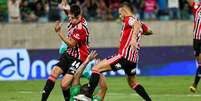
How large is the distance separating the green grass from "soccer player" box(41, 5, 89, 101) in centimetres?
222

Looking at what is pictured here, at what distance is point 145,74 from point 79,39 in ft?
34.2

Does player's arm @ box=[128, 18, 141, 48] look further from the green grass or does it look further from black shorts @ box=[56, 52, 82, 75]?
the green grass

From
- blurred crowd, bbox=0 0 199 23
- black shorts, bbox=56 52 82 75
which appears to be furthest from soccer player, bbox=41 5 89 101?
blurred crowd, bbox=0 0 199 23

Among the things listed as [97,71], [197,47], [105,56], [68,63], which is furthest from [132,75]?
[105,56]

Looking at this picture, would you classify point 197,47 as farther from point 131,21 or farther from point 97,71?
point 97,71

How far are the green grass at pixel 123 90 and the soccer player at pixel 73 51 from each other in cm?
222

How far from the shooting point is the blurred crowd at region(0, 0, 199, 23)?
28516 millimetres

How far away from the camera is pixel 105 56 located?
82.6 ft

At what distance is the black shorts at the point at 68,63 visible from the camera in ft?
49.6

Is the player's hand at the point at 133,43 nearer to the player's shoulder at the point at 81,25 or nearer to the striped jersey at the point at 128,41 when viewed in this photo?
the striped jersey at the point at 128,41

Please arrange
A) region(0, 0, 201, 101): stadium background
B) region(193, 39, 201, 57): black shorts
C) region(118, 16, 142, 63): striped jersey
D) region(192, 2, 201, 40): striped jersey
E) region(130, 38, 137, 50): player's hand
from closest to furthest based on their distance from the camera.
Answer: region(130, 38, 137, 50): player's hand
region(118, 16, 142, 63): striped jersey
region(193, 39, 201, 57): black shorts
region(192, 2, 201, 40): striped jersey
region(0, 0, 201, 101): stadium background

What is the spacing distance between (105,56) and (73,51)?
9.78m

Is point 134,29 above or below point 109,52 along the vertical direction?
above

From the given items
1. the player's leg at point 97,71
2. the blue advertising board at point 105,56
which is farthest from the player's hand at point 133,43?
the blue advertising board at point 105,56
